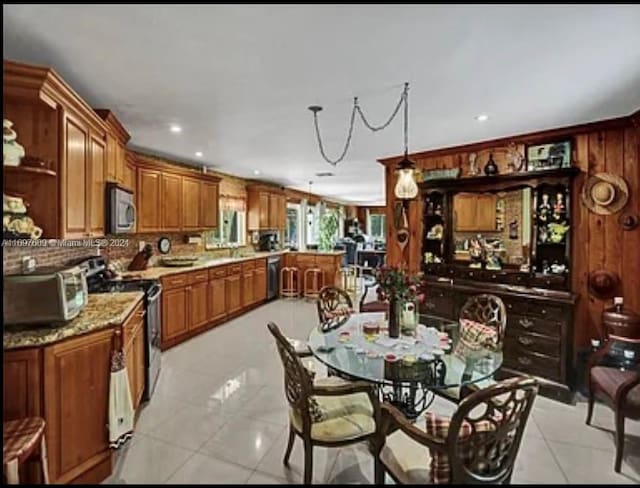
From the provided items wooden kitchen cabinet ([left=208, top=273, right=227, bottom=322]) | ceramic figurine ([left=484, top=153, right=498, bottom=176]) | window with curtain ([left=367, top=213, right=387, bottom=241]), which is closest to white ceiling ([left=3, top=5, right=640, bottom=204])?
ceramic figurine ([left=484, top=153, right=498, bottom=176])

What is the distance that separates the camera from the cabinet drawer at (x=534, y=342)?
3.41 meters

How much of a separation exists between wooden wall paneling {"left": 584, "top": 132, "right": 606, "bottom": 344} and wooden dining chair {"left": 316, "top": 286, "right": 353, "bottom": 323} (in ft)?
7.46

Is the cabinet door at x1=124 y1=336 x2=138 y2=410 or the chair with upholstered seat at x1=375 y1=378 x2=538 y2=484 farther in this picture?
the cabinet door at x1=124 y1=336 x2=138 y2=410

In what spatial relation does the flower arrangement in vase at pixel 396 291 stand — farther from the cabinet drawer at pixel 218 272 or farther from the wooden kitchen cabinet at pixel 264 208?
the wooden kitchen cabinet at pixel 264 208

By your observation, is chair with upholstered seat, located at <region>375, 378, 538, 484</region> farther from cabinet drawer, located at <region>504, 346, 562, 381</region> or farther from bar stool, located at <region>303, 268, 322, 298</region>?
bar stool, located at <region>303, 268, 322, 298</region>

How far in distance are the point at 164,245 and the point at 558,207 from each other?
492cm

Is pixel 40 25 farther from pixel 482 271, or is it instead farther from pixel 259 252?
pixel 259 252

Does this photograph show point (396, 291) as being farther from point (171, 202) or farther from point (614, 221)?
point (171, 202)

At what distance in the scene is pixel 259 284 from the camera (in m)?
7.01

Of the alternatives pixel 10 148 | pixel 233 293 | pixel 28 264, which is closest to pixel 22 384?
pixel 28 264

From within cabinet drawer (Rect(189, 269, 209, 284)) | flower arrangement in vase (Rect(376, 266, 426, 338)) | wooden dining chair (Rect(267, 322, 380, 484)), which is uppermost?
flower arrangement in vase (Rect(376, 266, 426, 338))

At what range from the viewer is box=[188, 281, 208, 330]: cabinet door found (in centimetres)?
505

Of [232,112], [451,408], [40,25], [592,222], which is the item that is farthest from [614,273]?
[40,25]

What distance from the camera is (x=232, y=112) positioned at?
3.28 meters
